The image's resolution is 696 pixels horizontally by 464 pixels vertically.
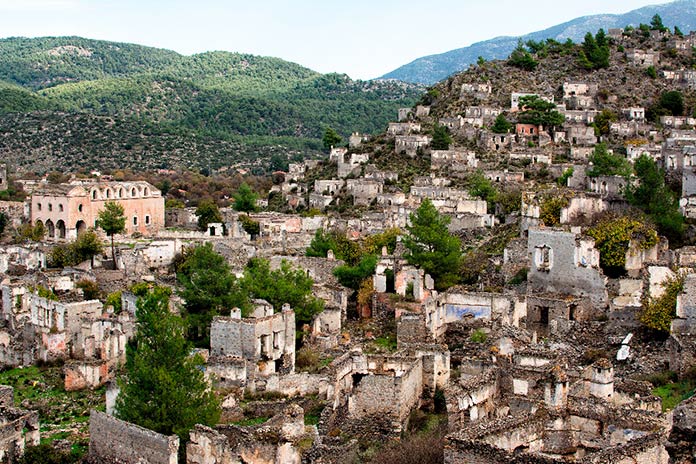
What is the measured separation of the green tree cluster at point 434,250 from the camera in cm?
3309

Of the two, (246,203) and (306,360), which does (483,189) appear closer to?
(246,203)

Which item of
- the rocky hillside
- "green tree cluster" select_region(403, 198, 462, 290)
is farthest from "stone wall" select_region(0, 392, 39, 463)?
the rocky hillside

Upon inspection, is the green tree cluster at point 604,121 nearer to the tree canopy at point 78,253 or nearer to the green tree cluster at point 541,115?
the green tree cluster at point 541,115

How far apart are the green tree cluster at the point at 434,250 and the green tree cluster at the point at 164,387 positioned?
12177mm

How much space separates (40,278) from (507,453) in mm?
26977

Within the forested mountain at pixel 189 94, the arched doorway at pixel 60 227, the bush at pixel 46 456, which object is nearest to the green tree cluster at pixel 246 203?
the arched doorway at pixel 60 227

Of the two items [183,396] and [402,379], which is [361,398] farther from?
[183,396]

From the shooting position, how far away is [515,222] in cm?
4094

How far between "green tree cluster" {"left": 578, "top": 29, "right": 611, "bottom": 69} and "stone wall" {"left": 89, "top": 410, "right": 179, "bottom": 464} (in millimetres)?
61775

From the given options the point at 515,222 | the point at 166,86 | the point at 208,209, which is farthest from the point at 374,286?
the point at 166,86

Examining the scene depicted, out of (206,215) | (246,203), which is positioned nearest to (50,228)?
(206,215)

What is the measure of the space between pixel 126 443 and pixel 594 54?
63.3 meters

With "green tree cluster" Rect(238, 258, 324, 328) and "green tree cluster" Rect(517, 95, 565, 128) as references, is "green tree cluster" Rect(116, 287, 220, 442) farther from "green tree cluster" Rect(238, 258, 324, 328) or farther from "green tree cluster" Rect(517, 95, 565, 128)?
"green tree cluster" Rect(517, 95, 565, 128)

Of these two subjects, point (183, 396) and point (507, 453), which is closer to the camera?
point (507, 453)
